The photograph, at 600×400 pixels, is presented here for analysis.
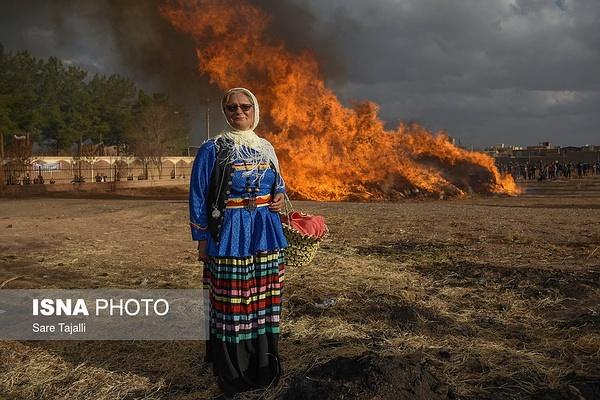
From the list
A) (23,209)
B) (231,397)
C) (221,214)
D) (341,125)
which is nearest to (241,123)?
(221,214)

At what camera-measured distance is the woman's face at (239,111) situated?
3.62 metres

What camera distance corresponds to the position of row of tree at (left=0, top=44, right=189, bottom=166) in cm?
4738

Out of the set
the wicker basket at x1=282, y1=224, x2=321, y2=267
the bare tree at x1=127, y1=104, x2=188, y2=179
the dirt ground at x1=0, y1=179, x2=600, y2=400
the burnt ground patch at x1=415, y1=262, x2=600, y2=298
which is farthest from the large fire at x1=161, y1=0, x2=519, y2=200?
the bare tree at x1=127, y1=104, x2=188, y2=179

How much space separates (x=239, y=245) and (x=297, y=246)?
2.99 feet

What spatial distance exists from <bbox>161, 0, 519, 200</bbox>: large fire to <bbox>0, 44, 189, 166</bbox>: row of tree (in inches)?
1008

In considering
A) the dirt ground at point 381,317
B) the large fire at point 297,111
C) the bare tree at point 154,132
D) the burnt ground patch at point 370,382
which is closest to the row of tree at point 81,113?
the bare tree at point 154,132

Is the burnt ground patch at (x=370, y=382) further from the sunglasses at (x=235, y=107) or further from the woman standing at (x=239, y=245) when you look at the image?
the sunglasses at (x=235, y=107)

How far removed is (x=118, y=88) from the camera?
6203cm

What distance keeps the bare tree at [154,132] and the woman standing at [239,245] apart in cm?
4178

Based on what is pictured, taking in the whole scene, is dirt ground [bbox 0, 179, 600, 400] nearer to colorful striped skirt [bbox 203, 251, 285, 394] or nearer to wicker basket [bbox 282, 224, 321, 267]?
colorful striped skirt [bbox 203, 251, 285, 394]

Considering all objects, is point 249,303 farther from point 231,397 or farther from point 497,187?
point 497,187

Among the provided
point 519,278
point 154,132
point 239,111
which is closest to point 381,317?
point 519,278

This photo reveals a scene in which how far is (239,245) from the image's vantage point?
11.3ft

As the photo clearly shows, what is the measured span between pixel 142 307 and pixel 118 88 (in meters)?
62.0
